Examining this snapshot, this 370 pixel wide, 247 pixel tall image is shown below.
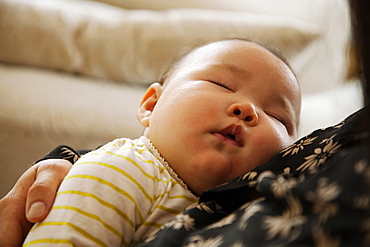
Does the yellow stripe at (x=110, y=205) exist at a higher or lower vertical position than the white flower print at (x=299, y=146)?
lower

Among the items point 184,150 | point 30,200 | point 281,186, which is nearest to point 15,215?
point 30,200

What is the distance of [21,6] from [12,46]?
0.19 metres

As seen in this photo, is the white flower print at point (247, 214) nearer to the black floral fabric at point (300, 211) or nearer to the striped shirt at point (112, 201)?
the black floral fabric at point (300, 211)

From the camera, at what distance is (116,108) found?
1.97m

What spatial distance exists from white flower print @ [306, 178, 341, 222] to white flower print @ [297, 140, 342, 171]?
214 mm

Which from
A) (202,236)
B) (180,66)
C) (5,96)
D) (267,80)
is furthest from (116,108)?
(202,236)

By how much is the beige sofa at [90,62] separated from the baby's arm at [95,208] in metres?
1.05

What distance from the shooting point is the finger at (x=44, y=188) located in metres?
0.79

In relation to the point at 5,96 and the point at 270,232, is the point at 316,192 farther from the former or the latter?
the point at 5,96

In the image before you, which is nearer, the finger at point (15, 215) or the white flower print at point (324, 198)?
the white flower print at point (324, 198)

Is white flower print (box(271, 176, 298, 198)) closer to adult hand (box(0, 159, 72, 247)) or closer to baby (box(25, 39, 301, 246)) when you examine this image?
baby (box(25, 39, 301, 246))

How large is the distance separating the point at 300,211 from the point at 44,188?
48cm

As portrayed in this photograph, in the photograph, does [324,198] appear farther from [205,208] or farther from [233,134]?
[233,134]

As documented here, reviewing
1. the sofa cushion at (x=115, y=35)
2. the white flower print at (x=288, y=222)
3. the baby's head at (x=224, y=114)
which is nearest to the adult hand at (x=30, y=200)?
the baby's head at (x=224, y=114)
